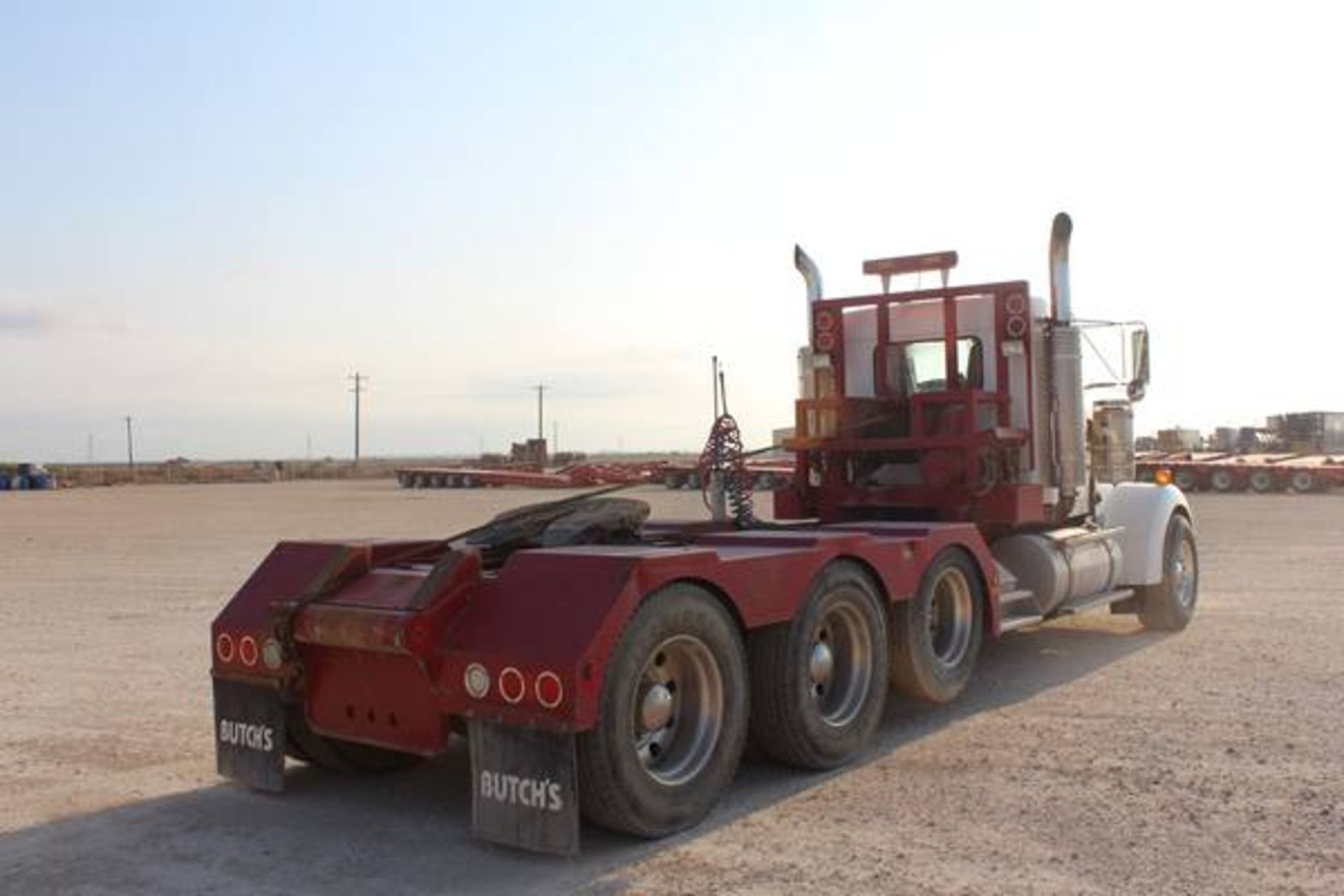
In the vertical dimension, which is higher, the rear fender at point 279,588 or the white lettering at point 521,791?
the rear fender at point 279,588

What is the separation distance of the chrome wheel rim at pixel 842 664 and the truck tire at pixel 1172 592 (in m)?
5.11

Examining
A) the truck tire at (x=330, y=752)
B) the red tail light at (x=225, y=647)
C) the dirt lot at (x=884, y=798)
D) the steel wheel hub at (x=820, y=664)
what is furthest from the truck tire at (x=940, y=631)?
the red tail light at (x=225, y=647)

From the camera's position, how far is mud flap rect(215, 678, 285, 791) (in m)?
6.37

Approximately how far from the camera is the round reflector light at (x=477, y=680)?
5375mm

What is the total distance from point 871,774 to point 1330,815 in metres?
2.12

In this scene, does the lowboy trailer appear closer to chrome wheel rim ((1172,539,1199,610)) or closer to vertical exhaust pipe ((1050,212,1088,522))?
chrome wheel rim ((1172,539,1199,610))

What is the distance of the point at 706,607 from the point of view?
19.4 feet

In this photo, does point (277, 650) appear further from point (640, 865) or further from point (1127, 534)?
point (1127, 534)

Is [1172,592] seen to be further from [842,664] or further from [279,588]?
[279,588]

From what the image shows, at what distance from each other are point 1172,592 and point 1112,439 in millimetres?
1456

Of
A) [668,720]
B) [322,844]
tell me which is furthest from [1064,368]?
[322,844]

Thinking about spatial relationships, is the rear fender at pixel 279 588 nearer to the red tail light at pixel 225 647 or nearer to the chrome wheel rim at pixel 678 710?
the red tail light at pixel 225 647

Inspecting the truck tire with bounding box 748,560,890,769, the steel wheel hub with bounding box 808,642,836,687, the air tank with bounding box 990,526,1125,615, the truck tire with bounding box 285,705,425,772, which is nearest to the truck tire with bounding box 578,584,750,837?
the truck tire with bounding box 748,560,890,769

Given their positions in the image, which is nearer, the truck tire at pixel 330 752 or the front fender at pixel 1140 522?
the truck tire at pixel 330 752
